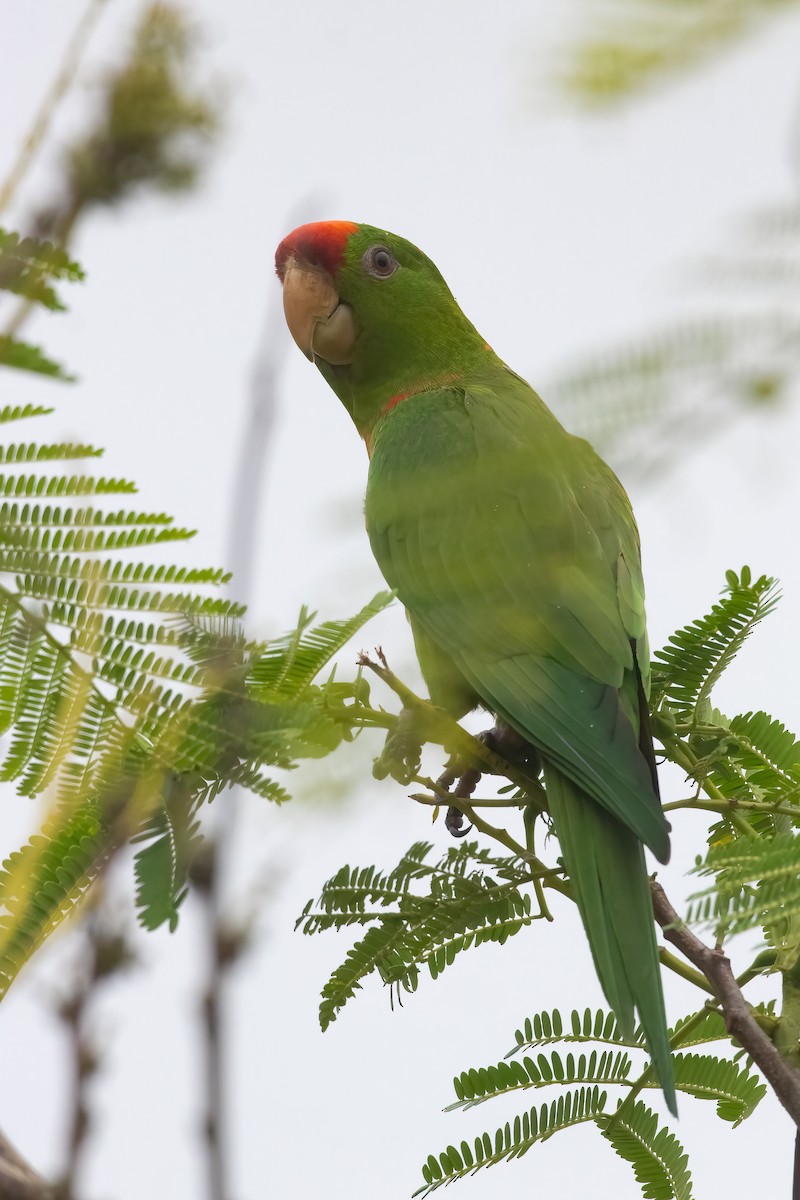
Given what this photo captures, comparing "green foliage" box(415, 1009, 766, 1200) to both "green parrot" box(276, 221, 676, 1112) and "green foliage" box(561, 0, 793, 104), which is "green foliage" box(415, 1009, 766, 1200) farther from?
"green foliage" box(561, 0, 793, 104)

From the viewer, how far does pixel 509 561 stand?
1802 mm

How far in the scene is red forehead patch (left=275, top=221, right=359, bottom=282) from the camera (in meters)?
3.57

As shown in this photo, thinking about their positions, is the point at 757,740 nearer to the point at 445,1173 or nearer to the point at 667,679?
the point at 667,679

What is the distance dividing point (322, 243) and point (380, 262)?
19cm

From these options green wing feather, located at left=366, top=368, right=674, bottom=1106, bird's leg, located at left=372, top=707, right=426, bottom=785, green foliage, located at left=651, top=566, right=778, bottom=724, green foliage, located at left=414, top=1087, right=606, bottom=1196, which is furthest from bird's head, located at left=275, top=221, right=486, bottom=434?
green foliage, located at left=414, top=1087, right=606, bottom=1196

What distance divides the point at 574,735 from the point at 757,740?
32 cm

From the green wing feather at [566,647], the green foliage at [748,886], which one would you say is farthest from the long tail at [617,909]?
the green foliage at [748,886]

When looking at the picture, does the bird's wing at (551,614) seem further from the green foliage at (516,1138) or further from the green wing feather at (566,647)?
the green foliage at (516,1138)

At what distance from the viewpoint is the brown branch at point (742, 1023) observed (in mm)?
1561

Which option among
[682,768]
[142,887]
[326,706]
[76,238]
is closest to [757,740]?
[682,768]

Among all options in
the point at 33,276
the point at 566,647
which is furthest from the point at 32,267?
the point at 566,647

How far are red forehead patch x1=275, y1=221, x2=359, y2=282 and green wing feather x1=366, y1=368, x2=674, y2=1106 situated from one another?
74 centimetres

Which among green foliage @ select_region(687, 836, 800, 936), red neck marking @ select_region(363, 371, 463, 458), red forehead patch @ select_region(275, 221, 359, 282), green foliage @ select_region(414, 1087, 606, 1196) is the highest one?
red forehead patch @ select_region(275, 221, 359, 282)

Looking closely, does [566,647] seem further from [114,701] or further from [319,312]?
[319,312]
